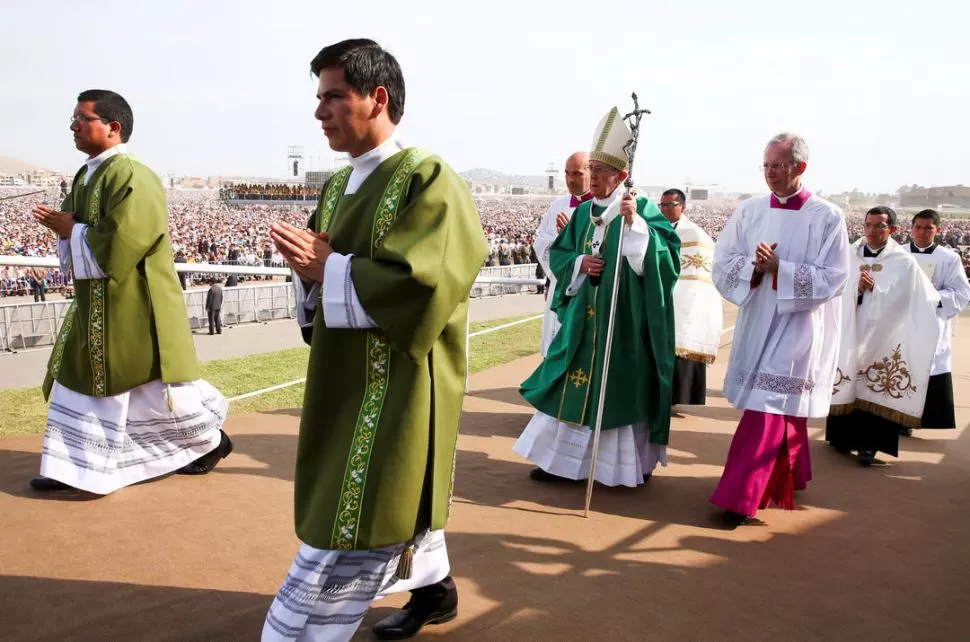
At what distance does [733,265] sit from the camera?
4.86 m

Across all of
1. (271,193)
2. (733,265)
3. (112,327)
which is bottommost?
(112,327)

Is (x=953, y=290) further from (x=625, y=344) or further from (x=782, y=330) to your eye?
(x=625, y=344)

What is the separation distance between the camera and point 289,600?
2.72m

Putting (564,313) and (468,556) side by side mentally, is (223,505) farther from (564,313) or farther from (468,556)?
(564,313)

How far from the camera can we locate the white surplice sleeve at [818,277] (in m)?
4.50

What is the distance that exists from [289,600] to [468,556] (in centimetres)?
145

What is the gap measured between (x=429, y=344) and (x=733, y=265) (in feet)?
9.19

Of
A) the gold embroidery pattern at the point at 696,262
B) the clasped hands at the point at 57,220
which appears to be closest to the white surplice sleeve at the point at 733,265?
the gold embroidery pattern at the point at 696,262

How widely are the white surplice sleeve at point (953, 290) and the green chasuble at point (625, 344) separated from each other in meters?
2.96

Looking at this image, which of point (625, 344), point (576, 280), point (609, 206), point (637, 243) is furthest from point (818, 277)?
point (576, 280)

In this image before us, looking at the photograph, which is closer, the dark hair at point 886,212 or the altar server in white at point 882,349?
the altar server in white at point 882,349

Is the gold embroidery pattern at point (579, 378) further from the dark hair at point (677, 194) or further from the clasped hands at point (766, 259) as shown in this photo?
the dark hair at point (677, 194)

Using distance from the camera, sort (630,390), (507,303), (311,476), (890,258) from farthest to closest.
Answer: (507,303), (890,258), (630,390), (311,476)

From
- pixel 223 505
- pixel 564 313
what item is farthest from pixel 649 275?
pixel 223 505
